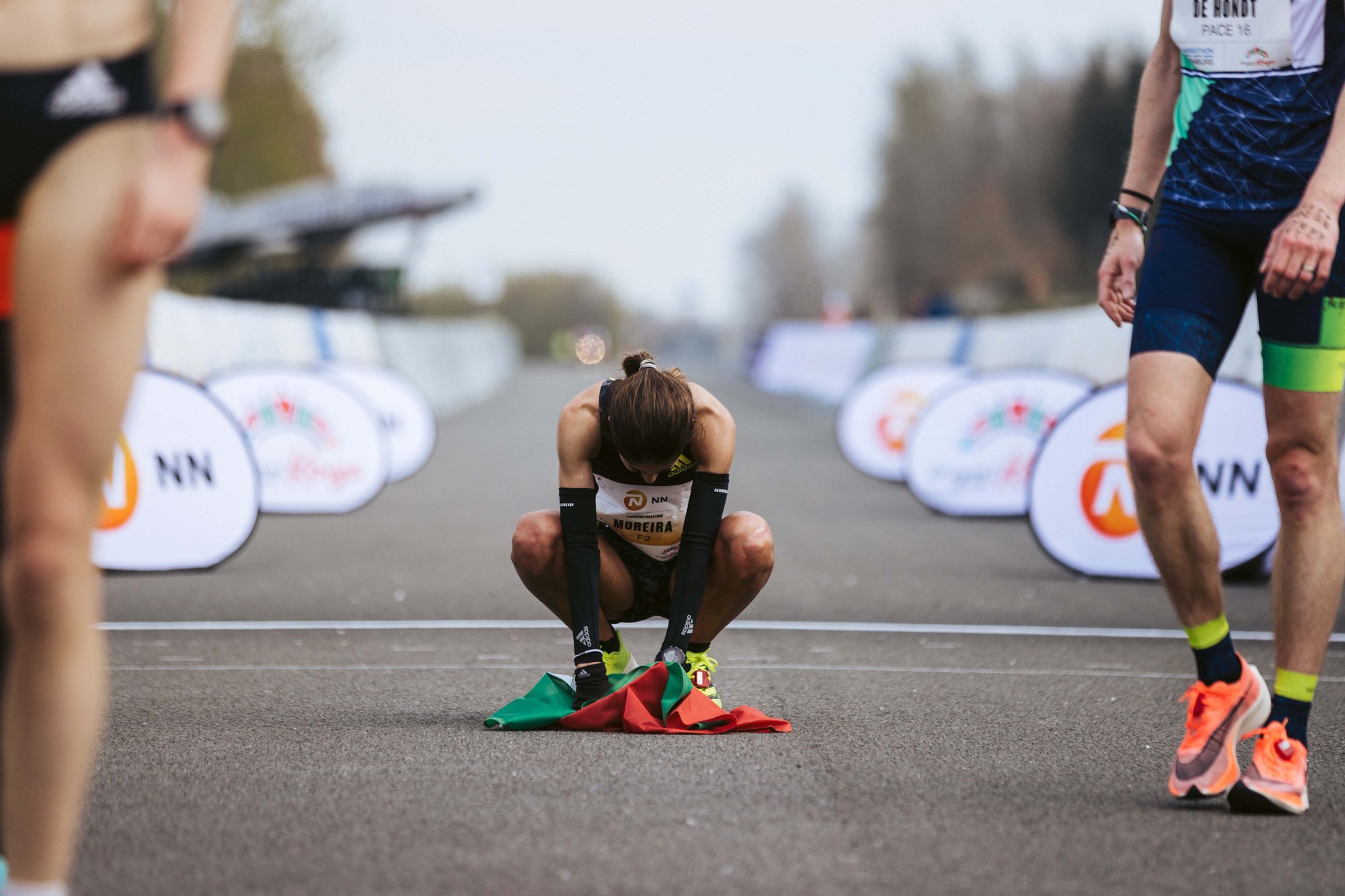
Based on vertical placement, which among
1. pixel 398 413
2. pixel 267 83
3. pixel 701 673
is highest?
pixel 267 83

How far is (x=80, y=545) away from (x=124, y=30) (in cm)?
82

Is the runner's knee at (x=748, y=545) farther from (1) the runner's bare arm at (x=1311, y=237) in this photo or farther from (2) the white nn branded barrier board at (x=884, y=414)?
(2) the white nn branded barrier board at (x=884, y=414)

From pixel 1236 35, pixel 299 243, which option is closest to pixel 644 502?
pixel 1236 35

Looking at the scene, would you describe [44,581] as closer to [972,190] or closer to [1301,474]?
[1301,474]

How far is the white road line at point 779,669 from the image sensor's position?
5914 millimetres

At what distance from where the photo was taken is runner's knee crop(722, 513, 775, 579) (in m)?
5.09

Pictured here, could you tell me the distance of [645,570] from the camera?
529 cm

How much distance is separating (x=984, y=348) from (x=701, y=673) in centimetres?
1512

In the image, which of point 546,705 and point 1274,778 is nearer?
point 1274,778

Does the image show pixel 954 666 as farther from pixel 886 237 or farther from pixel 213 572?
pixel 886 237

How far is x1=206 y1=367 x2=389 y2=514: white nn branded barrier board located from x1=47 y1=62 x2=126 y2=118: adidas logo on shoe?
8.81 meters

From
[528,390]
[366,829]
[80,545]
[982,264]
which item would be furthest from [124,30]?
[982,264]

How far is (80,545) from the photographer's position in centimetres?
264

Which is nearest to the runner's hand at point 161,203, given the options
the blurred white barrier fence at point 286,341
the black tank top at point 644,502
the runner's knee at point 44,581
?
the runner's knee at point 44,581
